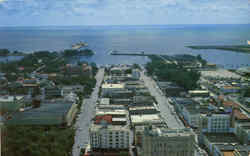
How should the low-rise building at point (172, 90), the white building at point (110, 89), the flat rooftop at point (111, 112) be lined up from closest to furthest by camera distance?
the flat rooftop at point (111, 112), the low-rise building at point (172, 90), the white building at point (110, 89)

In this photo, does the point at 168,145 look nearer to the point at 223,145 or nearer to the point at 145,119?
the point at 223,145

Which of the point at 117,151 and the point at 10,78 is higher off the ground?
the point at 10,78

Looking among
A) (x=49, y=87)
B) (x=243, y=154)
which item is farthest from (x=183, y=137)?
(x=49, y=87)

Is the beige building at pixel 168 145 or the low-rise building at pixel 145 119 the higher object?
the beige building at pixel 168 145

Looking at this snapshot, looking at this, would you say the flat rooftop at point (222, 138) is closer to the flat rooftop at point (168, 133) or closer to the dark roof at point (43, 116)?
the flat rooftop at point (168, 133)

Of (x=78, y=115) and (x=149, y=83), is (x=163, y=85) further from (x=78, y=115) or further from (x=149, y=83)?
(x=78, y=115)

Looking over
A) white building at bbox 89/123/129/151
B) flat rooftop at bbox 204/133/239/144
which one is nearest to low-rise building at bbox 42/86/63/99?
white building at bbox 89/123/129/151

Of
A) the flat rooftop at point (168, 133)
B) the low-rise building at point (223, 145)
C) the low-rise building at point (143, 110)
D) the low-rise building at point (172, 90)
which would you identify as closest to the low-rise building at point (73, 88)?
the low-rise building at point (143, 110)
